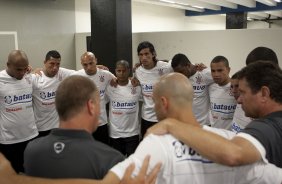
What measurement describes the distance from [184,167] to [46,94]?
2682 millimetres

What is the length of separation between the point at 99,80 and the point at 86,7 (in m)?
4.28

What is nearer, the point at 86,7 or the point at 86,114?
the point at 86,114

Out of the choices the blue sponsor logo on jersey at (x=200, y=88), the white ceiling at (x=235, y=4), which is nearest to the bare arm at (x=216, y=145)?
the blue sponsor logo on jersey at (x=200, y=88)

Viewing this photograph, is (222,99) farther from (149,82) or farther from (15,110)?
(15,110)

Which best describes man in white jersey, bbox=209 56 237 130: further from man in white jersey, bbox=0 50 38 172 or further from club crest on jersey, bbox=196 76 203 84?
man in white jersey, bbox=0 50 38 172

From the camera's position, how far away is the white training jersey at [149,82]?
3854mm


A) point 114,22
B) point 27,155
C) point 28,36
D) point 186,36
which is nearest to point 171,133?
point 27,155

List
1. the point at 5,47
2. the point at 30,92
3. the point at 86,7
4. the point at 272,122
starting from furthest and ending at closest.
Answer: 1. the point at 86,7
2. the point at 5,47
3. the point at 30,92
4. the point at 272,122

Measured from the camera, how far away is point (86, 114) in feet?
4.22

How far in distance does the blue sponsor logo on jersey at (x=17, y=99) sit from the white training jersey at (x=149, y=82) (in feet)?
4.63

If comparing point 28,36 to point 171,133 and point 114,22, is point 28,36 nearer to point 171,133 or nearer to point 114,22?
point 114,22

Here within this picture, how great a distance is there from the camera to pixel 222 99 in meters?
3.17

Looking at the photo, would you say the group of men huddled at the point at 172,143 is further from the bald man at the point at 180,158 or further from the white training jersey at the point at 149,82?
the white training jersey at the point at 149,82

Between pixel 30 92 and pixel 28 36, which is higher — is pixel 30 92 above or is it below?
below
